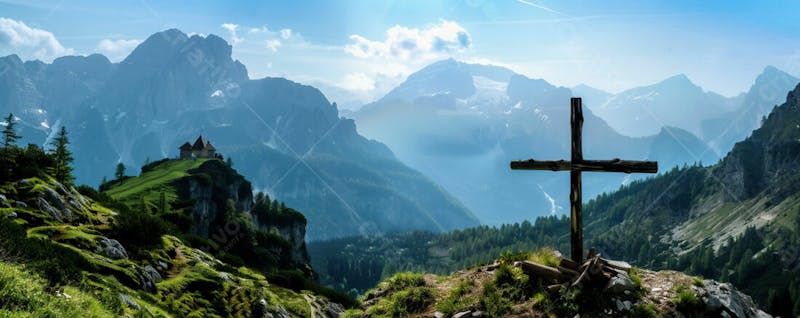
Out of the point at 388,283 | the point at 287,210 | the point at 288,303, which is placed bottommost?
the point at 288,303

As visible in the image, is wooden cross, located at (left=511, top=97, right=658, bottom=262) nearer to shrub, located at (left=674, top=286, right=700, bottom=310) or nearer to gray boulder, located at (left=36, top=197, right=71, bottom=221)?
shrub, located at (left=674, top=286, right=700, bottom=310)

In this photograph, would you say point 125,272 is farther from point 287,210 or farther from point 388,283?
point 287,210

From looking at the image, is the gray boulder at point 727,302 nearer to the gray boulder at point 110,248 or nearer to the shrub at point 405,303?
the shrub at point 405,303

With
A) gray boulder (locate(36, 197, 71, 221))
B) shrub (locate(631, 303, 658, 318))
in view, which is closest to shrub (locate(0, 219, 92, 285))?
gray boulder (locate(36, 197, 71, 221))

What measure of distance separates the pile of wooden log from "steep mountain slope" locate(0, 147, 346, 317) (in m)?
16.3

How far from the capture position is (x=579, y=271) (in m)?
19.6

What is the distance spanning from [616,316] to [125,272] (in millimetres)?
29468

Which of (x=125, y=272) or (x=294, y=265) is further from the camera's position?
(x=294, y=265)

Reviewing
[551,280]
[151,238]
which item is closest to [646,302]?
[551,280]

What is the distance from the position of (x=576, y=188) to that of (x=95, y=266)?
27.4 meters

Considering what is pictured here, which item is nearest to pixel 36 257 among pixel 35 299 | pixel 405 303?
pixel 35 299

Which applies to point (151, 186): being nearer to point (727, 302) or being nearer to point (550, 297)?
point (550, 297)

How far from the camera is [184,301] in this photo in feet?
119

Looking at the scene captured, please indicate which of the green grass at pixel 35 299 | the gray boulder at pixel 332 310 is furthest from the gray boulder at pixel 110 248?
the gray boulder at pixel 332 310
